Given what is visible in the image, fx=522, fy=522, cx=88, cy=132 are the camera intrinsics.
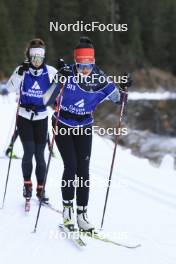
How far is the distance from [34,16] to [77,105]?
5236 centimetres

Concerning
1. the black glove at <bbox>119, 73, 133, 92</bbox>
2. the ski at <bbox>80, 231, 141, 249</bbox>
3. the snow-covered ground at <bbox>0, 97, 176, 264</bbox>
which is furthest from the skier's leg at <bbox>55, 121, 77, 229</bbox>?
the black glove at <bbox>119, 73, 133, 92</bbox>

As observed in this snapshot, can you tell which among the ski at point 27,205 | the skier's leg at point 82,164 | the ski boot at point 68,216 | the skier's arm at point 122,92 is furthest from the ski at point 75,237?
the skier's arm at point 122,92

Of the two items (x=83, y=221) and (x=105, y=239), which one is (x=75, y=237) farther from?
(x=105, y=239)

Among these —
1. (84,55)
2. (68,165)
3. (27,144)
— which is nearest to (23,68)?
(27,144)

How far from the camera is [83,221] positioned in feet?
18.4

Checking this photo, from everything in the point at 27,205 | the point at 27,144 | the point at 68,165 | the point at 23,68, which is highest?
the point at 23,68

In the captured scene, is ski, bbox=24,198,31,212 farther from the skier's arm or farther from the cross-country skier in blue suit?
the skier's arm

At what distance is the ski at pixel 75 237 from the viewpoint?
5312 mm

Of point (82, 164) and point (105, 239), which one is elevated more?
point (82, 164)

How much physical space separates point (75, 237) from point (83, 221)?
0.22 metres

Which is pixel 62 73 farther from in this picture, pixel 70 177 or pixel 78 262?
pixel 78 262

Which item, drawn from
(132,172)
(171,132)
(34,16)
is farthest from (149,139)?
(34,16)

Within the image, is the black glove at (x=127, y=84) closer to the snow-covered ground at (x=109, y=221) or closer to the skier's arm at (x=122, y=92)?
the skier's arm at (x=122, y=92)

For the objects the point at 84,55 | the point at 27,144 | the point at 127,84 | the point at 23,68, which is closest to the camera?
the point at 84,55
